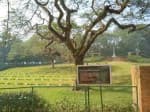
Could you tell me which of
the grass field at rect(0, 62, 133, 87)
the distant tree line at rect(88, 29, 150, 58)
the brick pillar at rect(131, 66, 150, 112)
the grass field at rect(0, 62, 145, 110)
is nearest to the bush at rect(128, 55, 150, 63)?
the distant tree line at rect(88, 29, 150, 58)

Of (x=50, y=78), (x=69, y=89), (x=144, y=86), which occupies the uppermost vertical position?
(x=144, y=86)

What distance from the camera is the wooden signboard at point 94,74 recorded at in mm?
15305

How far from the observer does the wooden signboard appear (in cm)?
1531

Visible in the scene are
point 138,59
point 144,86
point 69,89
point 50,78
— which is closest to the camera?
point 144,86

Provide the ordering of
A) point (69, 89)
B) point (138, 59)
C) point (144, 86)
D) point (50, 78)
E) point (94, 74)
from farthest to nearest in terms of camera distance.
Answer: point (138, 59) → point (50, 78) → point (69, 89) → point (94, 74) → point (144, 86)

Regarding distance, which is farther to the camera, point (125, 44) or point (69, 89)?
point (125, 44)

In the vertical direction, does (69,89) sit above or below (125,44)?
below

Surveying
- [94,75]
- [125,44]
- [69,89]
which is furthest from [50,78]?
[125,44]

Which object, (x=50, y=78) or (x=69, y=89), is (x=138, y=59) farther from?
(x=69, y=89)

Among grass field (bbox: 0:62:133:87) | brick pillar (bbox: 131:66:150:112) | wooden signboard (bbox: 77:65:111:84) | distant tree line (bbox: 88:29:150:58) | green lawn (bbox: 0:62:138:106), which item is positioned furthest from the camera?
distant tree line (bbox: 88:29:150:58)

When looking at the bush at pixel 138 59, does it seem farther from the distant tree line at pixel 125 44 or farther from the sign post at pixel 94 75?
the sign post at pixel 94 75

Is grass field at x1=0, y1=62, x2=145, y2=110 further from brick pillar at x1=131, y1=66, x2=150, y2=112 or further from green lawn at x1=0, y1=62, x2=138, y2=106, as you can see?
brick pillar at x1=131, y1=66, x2=150, y2=112

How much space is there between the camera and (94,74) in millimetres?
15492

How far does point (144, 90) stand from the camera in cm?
1503
